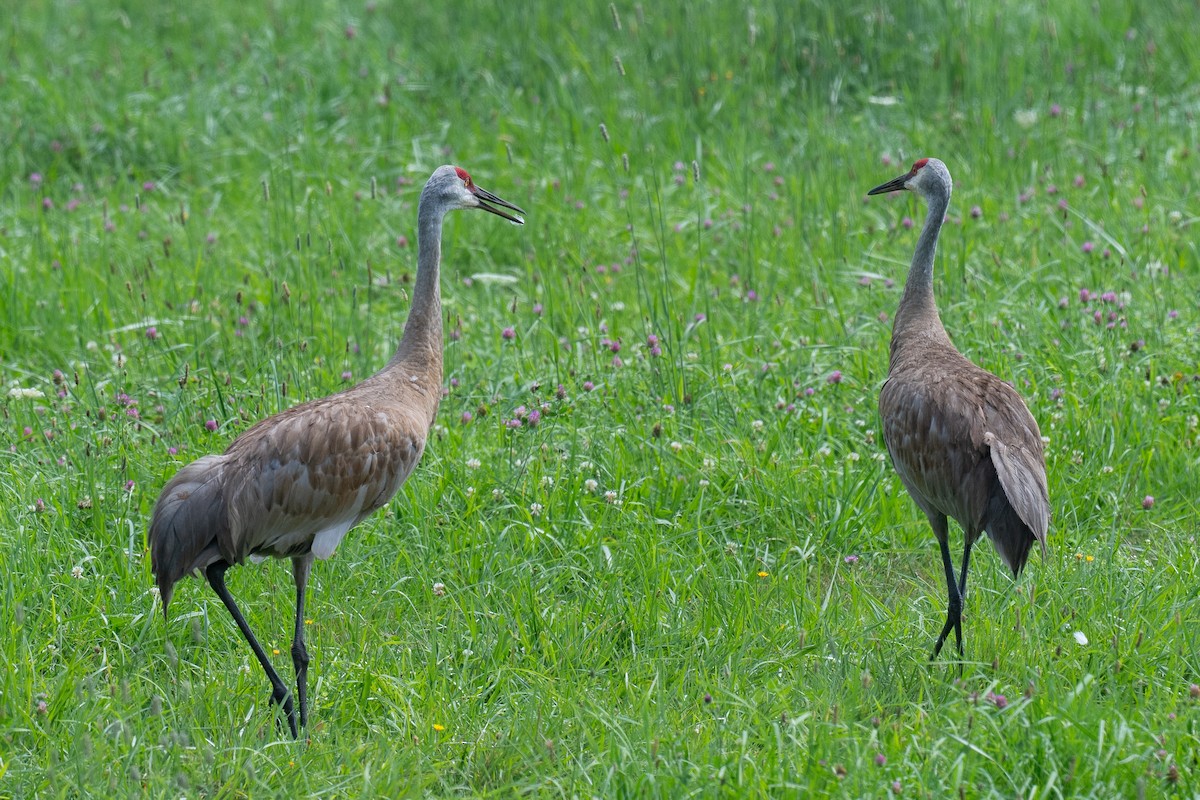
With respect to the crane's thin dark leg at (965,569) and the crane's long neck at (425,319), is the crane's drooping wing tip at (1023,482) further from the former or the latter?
the crane's long neck at (425,319)

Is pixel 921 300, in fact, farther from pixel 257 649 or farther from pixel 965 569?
pixel 257 649

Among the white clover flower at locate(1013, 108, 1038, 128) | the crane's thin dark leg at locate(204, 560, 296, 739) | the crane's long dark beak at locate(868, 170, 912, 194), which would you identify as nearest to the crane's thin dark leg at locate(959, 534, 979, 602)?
the crane's long dark beak at locate(868, 170, 912, 194)

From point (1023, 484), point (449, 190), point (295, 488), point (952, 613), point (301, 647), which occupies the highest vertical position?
point (449, 190)

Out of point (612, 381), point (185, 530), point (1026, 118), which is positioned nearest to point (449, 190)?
point (612, 381)

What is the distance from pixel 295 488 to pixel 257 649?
1.69 feet

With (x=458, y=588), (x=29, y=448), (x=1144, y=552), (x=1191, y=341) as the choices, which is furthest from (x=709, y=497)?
(x=29, y=448)

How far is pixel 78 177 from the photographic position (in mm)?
8023

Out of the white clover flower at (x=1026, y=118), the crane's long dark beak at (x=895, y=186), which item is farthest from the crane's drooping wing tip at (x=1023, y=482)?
the white clover flower at (x=1026, y=118)

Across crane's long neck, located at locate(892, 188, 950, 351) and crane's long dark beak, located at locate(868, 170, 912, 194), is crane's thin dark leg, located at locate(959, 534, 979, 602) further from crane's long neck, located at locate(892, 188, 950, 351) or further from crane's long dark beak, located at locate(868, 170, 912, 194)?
crane's long dark beak, located at locate(868, 170, 912, 194)

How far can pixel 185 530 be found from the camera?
4109 mm

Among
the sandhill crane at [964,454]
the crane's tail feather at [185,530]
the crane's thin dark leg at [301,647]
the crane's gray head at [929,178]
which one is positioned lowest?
the crane's thin dark leg at [301,647]

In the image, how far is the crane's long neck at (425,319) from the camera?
4.86 meters

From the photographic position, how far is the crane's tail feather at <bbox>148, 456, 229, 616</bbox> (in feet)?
13.5

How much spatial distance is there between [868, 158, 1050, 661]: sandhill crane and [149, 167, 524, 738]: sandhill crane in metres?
1.65
